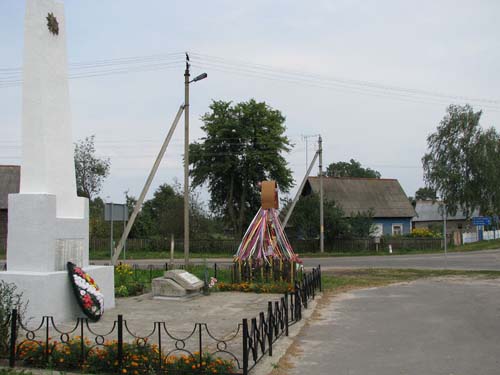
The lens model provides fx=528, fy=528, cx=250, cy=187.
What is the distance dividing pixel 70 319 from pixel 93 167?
36847 millimetres

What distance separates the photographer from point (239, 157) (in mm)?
39344

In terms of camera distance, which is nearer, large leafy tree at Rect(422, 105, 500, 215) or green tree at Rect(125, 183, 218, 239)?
green tree at Rect(125, 183, 218, 239)

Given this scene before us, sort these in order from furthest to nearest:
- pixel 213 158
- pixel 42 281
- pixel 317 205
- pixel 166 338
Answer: pixel 213 158 < pixel 317 205 < pixel 42 281 < pixel 166 338

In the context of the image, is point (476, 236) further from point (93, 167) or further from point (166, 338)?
point (166, 338)

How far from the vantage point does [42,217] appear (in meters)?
9.59

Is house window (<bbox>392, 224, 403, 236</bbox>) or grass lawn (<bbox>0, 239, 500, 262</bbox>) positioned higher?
house window (<bbox>392, 224, 403, 236</bbox>)

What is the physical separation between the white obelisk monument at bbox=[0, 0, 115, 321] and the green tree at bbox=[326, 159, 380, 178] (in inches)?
3284

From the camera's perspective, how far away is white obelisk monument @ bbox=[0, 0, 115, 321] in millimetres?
9523

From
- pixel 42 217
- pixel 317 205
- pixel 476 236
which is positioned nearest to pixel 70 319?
pixel 42 217

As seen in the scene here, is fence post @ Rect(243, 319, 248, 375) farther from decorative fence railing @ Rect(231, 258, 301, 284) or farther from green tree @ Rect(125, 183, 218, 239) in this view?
green tree @ Rect(125, 183, 218, 239)

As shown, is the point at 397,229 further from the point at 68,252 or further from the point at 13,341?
the point at 13,341

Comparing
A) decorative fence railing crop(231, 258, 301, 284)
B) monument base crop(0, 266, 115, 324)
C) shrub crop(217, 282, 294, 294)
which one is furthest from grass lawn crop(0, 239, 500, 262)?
monument base crop(0, 266, 115, 324)

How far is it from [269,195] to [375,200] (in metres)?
32.3

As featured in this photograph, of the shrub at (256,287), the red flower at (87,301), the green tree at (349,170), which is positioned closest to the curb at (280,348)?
the shrub at (256,287)
